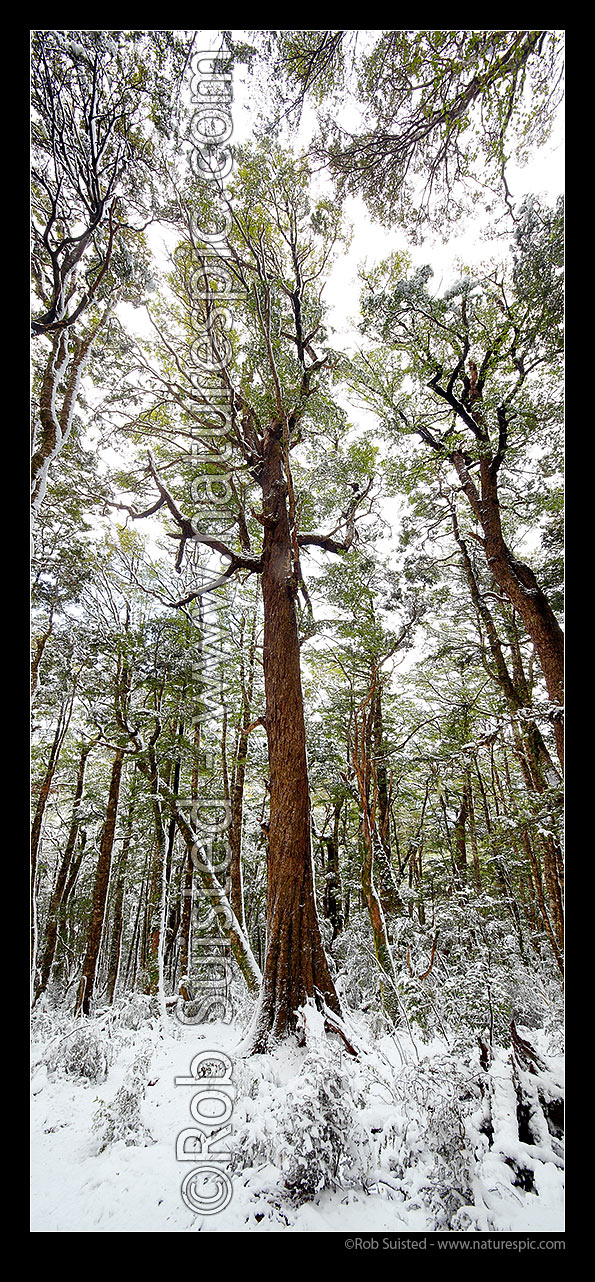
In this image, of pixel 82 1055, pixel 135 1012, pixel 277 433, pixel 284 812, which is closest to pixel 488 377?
pixel 277 433

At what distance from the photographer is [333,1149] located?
1.61 meters

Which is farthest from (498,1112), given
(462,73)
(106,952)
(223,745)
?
(106,952)

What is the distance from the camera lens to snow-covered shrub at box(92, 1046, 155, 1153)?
192 cm

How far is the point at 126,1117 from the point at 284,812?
150cm

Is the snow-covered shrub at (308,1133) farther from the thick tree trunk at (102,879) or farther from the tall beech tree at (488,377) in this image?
the thick tree trunk at (102,879)

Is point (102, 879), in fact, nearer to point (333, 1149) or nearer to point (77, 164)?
point (333, 1149)

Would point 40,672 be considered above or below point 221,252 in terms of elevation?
below

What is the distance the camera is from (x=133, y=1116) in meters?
2.02

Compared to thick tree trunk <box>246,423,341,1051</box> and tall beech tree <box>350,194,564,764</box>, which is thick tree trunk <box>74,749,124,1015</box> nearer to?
thick tree trunk <box>246,423,341,1051</box>

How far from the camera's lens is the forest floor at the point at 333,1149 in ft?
5.02

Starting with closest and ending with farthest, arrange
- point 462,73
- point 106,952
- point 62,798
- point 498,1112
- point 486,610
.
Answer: point 498,1112 → point 462,73 → point 486,610 → point 62,798 → point 106,952

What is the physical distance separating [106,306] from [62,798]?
4333mm
